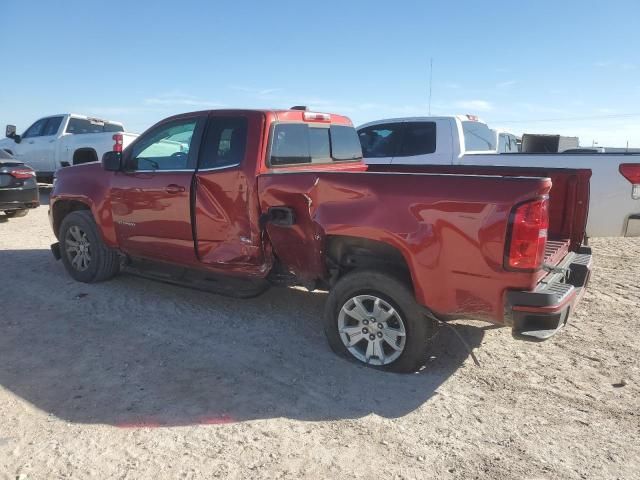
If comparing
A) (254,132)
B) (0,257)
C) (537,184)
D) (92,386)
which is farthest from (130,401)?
(0,257)

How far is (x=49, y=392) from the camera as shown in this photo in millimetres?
3332

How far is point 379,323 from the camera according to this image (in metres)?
3.67

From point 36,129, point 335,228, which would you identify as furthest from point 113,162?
point 36,129

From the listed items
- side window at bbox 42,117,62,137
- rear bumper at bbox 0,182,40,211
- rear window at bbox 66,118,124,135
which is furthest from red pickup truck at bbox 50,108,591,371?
side window at bbox 42,117,62,137

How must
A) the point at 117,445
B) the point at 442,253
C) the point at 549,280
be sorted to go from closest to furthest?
1. the point at 117,445
2. the point at 442,253
3. the point at 549,280

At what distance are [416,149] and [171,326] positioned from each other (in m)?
5.12

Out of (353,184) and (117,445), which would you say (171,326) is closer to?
(117,445)

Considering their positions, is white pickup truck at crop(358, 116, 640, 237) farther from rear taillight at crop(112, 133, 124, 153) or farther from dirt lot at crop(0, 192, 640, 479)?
rear taillight at crop(112, 133, 124, 153)

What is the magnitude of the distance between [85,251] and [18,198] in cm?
440

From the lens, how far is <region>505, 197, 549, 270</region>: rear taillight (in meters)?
2.93

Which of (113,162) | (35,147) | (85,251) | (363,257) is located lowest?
(85,251)

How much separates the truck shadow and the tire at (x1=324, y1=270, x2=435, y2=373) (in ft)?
0.37

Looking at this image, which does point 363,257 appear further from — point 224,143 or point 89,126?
point 89,126

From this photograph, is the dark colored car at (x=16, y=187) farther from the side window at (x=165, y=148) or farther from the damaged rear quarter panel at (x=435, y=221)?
the damaged rear quarter panel at (x=435, y=221)
